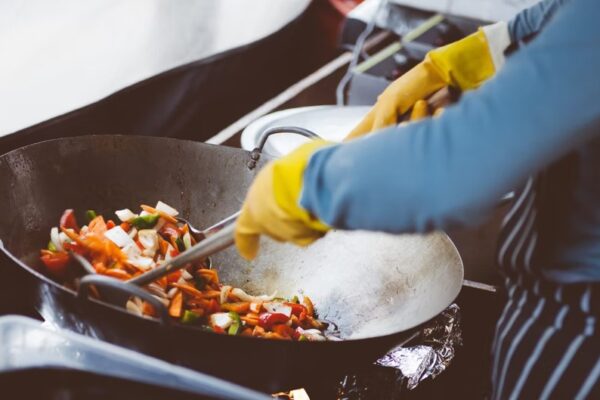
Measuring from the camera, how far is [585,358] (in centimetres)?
117

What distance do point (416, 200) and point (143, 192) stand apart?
1.12m

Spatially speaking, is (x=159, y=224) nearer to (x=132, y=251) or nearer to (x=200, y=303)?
(x=132, y=251)

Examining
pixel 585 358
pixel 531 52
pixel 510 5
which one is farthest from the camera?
pixel 510 5

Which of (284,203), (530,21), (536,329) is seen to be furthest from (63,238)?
(530,21)

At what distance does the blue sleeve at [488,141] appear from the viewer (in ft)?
2.82

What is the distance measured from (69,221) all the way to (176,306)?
359mm

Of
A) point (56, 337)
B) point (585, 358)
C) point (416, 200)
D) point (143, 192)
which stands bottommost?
point (585, 358)

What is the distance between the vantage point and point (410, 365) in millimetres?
1781

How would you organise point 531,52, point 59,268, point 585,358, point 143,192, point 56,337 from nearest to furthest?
1. point 531,52
2. point 56,337
3. point 585,358
4. point 59,268
5. point 143,192

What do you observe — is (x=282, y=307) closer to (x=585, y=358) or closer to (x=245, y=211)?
(x=245, y=211)

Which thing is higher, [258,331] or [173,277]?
[173,277]

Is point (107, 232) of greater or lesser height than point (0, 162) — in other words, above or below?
below

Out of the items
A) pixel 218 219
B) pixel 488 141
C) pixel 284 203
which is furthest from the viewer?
pixel 218 219

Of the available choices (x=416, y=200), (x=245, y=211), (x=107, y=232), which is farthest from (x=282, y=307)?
(x=416, y=200)
